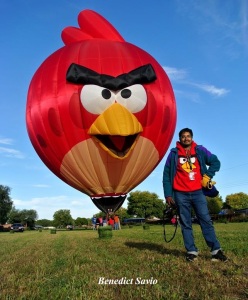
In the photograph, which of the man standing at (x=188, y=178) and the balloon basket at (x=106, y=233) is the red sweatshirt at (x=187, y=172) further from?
the balloon basket at (x=106, y=233)

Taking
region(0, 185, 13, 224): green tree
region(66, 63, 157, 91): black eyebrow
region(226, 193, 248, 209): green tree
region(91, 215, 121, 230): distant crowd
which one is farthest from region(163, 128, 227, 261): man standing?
region(226, 193, 248, 209): green tree

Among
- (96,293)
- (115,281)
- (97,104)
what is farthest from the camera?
(97,104)

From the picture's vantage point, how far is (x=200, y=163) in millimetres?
6121

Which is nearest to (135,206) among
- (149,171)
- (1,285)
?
(149,171)

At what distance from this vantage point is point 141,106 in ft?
37.8

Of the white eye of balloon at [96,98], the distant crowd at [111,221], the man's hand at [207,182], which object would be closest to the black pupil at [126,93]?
the white eye of balloon at [96,98]

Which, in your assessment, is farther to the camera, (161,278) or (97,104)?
(97,104)

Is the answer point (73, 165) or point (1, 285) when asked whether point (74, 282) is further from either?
point (73, 165)

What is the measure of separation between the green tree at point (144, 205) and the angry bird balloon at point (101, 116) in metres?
76.0

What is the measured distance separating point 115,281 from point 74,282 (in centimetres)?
46

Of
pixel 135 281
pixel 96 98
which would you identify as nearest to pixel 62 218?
pixel 96 98

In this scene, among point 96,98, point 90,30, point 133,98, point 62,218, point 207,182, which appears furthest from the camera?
point 62,218

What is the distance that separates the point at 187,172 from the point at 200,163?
0.27 m

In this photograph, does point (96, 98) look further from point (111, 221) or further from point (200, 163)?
point (111, 221)
